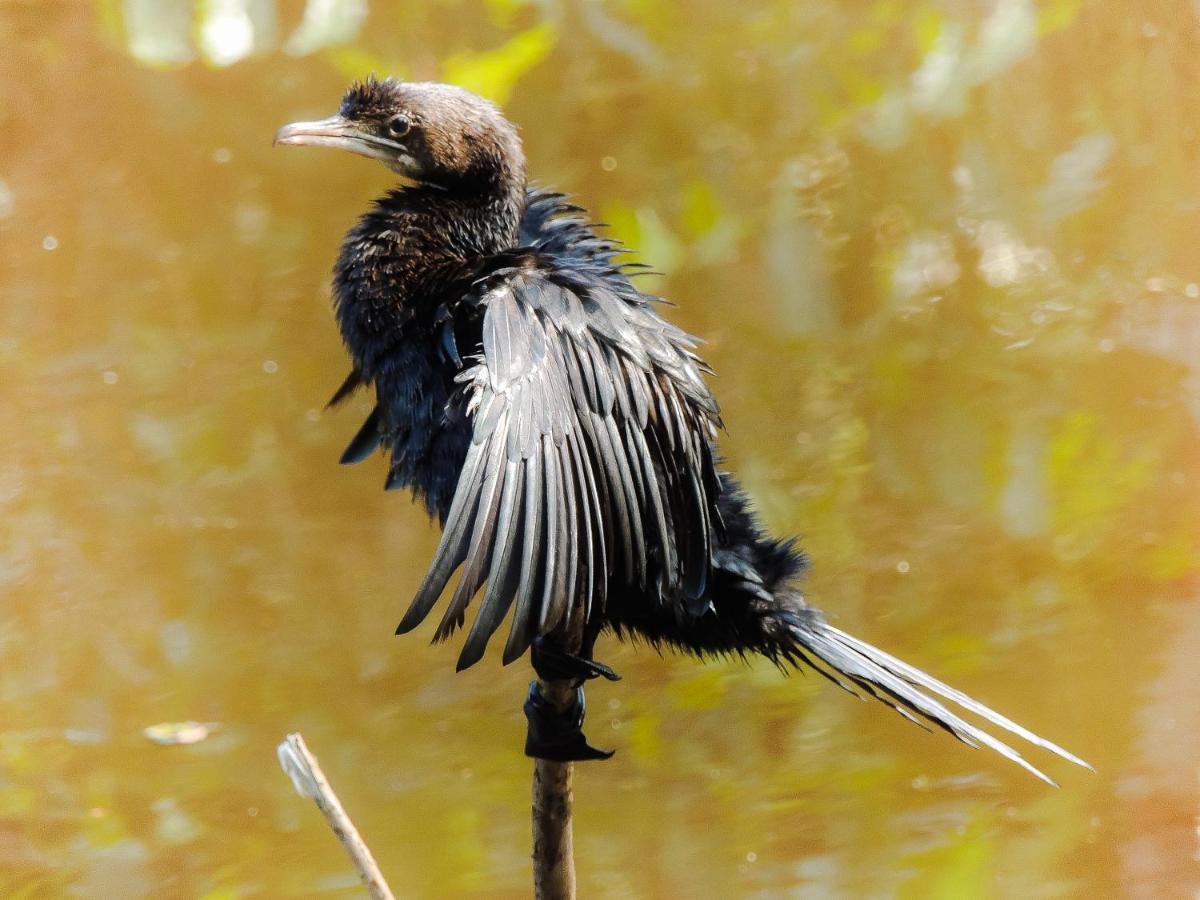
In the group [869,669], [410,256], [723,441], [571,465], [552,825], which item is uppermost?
[723,441]

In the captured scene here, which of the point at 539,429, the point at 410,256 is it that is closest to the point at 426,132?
the point at 410,256

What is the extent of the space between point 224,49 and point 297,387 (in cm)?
73

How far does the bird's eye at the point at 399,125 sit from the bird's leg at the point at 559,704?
0.78 meters

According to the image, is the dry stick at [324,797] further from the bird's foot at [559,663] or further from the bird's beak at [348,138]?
A: the bird's beak at [348,138]

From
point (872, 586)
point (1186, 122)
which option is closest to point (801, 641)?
point (872, 586)

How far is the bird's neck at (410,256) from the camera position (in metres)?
2.09

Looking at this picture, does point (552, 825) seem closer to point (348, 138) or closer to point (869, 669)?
point (869, 669)

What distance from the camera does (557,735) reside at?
206 centimetres

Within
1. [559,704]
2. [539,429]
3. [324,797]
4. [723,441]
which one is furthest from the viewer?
[723,441]

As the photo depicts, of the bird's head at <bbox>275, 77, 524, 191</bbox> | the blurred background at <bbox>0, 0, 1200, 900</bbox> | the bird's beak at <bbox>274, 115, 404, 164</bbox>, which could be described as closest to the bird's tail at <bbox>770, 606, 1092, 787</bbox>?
the bird's head at <bbox>275, 77, 524, 191</bbox>

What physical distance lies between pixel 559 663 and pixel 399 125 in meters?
0.83

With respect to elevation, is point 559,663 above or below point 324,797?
above

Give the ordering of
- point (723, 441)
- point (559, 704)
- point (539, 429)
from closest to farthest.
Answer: point (539, 429)
point (559, 704)
point (723, 441)

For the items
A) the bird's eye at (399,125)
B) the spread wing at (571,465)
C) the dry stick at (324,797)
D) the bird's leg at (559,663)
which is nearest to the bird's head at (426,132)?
the bird's eye at (399,125)
